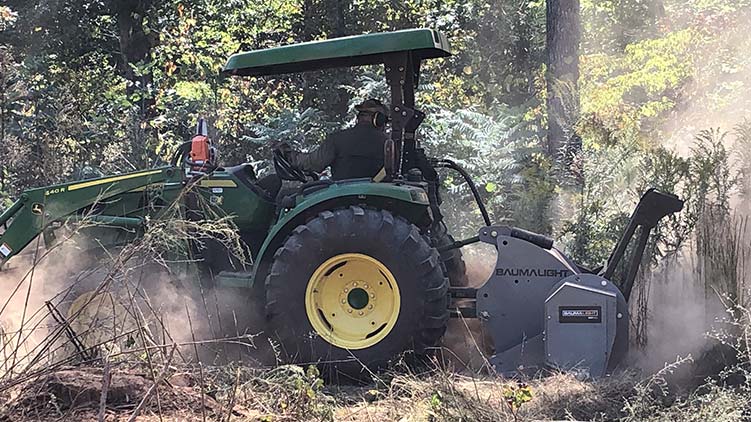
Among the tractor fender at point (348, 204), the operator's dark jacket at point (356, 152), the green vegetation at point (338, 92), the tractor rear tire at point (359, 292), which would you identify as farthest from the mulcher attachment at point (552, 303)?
the green vegetation at point (338, 92)

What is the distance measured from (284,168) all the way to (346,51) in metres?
1.12

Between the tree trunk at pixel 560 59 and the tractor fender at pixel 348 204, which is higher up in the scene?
the tree trunk at pixel 560 59

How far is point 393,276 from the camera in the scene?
592 centimetres

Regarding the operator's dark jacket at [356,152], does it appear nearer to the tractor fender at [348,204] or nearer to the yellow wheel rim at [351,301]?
the tractor fender at [348,204]

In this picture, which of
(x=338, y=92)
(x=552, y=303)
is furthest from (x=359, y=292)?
(x=338, y=92)

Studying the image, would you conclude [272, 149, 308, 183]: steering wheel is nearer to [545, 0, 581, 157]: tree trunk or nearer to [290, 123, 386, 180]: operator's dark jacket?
[290, 123, 386, 180]: operator's dark jacket

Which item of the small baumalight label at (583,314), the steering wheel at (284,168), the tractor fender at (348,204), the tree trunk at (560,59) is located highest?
the tree trunk at (560,59)

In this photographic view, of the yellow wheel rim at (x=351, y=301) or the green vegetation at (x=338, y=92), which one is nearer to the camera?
the yellow wheel rim at (x=351, y=301)

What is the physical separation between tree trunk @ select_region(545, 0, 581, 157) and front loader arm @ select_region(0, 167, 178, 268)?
561 centimetres

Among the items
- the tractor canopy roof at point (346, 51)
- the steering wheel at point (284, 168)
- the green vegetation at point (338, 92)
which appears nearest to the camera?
the tractor canopy roof at point (346, 51)

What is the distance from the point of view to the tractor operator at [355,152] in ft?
21.6

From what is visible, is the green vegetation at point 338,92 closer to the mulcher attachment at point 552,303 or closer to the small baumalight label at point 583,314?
the mulcher attachment at point 552,303

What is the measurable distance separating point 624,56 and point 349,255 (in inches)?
457

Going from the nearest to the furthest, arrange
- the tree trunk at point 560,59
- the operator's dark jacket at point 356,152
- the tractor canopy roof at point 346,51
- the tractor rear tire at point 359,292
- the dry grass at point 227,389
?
the dry grass at point 227,389
the tractor rear tire at point 359,292
the tractor canopy roof at point 346,51
the operator's dark jacket at point 356,152
the tree trunk at point 560,59
